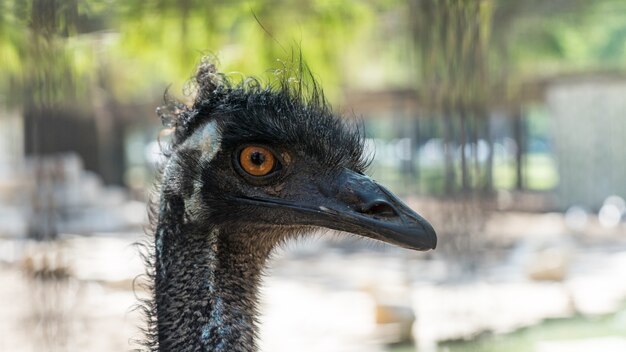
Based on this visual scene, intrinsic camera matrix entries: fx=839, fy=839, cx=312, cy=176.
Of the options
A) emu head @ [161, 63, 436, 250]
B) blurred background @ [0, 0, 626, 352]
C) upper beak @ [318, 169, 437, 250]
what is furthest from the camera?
blurred background @ [0, 0, 626, 352]

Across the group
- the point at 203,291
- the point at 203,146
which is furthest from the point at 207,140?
the point at 203,291

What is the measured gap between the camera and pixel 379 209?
1642 mm

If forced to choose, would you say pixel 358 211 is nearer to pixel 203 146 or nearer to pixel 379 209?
pixel 379 209

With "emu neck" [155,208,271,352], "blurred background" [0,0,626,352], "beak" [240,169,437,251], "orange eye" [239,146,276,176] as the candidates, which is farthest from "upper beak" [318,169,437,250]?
"blurred background" [0,0,626,352]

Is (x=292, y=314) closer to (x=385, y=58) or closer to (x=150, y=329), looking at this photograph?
(x=150, y=329)

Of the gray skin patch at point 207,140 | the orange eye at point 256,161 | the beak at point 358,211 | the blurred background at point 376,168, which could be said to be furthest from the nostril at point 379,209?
the blurred background at point 376,168

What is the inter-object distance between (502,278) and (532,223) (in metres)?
3.93

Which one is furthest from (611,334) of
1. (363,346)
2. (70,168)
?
(70,168)

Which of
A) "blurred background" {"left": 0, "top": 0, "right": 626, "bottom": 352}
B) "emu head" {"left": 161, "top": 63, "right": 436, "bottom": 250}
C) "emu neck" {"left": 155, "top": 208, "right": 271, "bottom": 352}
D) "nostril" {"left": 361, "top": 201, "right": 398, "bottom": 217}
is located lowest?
"emu neck" {"left": 155, "top": 208, "right": 271, "bottom": 352}

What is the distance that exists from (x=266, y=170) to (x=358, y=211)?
211mm

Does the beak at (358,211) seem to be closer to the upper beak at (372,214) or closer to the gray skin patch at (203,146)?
the upper beak at (372,214)

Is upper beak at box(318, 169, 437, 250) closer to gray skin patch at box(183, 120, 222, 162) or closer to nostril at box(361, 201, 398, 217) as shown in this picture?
nostril at box(361, 201, 398, 217)

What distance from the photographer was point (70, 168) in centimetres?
1109

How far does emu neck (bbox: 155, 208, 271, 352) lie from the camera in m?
1.72
